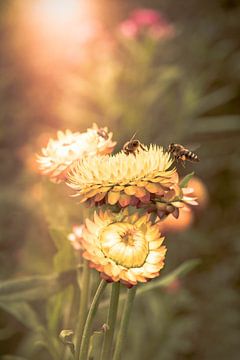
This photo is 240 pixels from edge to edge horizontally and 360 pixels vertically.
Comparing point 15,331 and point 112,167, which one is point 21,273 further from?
point 112,167

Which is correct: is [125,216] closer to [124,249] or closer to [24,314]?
[124,249]

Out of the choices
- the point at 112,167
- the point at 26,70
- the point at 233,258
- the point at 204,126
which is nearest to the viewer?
the point at 112,167

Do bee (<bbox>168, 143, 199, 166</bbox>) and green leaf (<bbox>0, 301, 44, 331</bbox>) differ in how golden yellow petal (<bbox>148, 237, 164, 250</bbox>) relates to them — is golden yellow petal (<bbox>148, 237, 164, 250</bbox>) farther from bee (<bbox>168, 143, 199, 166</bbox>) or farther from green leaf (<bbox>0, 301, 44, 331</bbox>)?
green leaf (<bbox>0, 301, 44, 331</bbox>)

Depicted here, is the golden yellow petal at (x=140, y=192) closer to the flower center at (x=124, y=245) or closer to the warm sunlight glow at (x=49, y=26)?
the flower center at (x=124, y=245)

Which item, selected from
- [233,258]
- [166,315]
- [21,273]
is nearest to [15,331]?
[21,273]

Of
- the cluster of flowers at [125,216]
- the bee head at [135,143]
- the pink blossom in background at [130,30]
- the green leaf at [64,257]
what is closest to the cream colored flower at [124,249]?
the cluster of flowers at [125,216]

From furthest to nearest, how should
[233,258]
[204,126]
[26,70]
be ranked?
1. [26,70]
2. [233,258]
3. [204,126]

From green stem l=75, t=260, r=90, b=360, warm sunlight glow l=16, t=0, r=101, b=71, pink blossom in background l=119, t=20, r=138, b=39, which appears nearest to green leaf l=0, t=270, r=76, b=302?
green stem l=75, t=260, r=90, b=360
